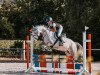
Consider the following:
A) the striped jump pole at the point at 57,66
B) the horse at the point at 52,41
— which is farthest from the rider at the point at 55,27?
the striped jump pole at the point at 57,66

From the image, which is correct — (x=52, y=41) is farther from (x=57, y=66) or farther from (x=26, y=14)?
(x=26, y=14)

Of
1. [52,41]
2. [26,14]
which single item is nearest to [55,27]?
[52,41]

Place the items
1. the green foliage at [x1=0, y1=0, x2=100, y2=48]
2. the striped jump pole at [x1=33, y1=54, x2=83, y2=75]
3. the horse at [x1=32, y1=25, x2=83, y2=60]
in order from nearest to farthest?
the striped jump pole at [x1=33, y1=54, x2=83, y2=75]
the horse at [x1=32, y1=25, x2=83, y2=60]
the green foliage at [x1=0, y1=0, x2=100, y2=48]

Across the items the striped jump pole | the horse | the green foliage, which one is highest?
the green foliage

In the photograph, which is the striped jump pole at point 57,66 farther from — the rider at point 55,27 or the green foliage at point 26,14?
the green foliage at point 26,14

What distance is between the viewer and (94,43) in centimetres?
2242

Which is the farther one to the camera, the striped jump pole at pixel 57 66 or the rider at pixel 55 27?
the rider at pixel 55 27

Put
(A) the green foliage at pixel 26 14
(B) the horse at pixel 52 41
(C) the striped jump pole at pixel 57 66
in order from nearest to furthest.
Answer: (C) the striped jump pole at pixel 57 66
(B) the horse at pixel 52 41
(A) the green foliage at pixel 26 14

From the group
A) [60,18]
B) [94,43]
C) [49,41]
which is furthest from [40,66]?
[60,18]

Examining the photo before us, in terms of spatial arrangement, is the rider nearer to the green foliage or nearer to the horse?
the horse

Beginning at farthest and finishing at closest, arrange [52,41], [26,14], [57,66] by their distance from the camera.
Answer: [26,14], [52,41], [57,66]

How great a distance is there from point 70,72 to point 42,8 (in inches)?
1026

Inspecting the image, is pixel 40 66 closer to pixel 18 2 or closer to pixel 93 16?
pixel 93 16

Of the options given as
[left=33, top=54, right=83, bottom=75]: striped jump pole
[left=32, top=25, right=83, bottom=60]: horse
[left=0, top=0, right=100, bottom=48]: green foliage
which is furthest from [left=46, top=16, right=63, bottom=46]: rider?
[left=0, top=0, right=100, bottom=48]: green foliage
